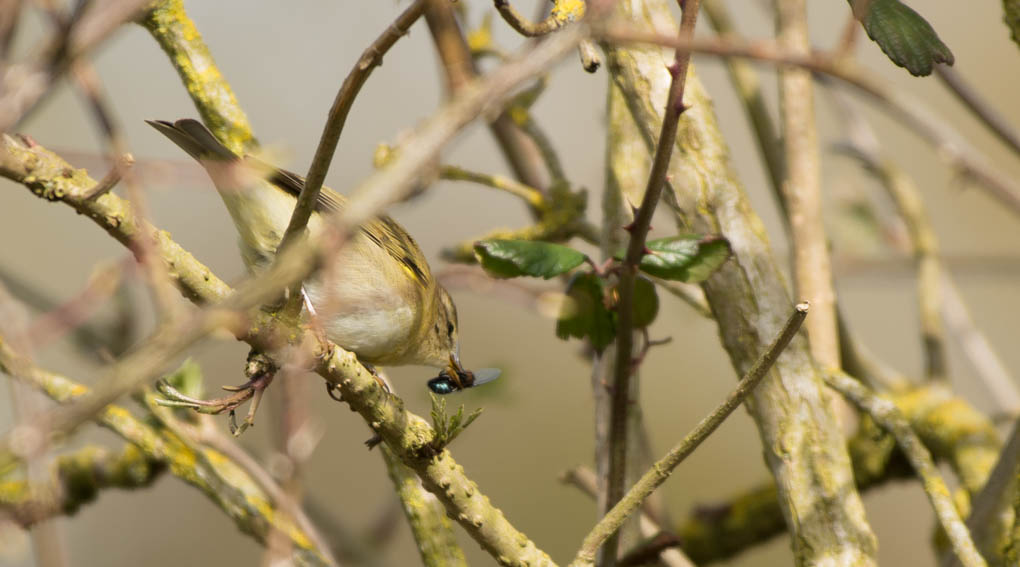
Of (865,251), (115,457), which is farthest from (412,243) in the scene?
(865,251)

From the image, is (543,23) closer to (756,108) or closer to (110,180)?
(110,180)

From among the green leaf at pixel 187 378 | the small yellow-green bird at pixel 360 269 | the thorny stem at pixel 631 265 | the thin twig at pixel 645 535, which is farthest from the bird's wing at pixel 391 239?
the thorny stem at pixel 631 265

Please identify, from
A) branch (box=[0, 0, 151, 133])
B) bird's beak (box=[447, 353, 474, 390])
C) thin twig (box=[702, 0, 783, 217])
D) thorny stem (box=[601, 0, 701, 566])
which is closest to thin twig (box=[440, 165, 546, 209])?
bird's beak (box=[447, 353, 474, 390])

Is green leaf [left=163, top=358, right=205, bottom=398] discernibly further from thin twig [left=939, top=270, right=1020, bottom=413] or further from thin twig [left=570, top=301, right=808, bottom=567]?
thin twig [left=939, top=270, right=1020, bottom=413]

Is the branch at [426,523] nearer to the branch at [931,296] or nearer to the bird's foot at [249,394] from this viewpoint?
the bird's foot at [249,394]

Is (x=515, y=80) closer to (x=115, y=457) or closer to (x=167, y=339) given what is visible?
(x=167, y=339)
